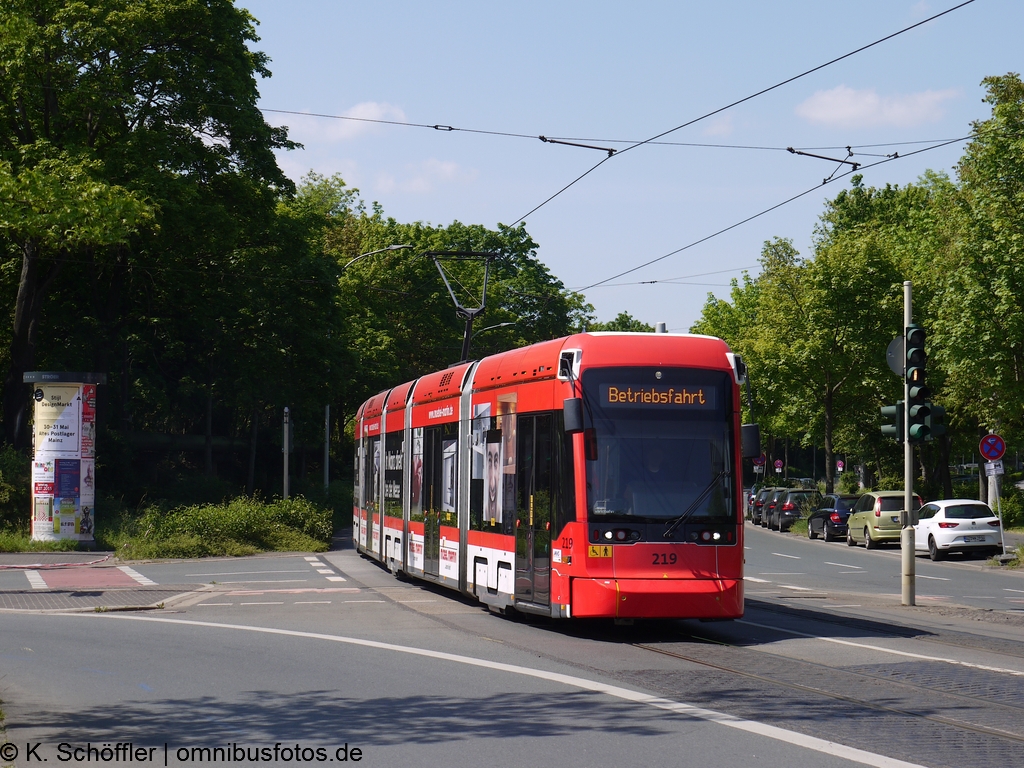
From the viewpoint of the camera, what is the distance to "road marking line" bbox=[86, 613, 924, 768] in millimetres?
7334

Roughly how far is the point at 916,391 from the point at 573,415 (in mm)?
7183

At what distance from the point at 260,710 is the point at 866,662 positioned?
225 inches

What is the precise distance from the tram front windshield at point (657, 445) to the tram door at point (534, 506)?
675 millimetres

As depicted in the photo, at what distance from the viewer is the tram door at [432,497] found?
1858 cm

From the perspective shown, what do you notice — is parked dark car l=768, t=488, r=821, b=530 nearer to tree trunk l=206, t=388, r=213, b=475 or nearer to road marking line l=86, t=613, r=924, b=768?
tree trunk l=206, t=388, r=213, b=475

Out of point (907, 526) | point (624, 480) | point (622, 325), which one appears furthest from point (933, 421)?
point (622, 325)

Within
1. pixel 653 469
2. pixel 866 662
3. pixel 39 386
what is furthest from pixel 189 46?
pixel 866 662

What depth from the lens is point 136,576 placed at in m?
23.8

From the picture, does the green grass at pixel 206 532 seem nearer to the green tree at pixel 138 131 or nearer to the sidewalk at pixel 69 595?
the sidewalk at pixel 69 595

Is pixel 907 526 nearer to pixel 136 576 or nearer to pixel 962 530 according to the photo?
pixel 136 576

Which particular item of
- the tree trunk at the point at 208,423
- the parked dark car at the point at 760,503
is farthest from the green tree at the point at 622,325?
the tree trunk at the point at 208,423

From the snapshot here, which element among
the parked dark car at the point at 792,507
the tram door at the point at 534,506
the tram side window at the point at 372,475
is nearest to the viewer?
the tram door at the point at 534,506

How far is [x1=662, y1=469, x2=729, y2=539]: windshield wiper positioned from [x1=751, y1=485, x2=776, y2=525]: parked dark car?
44023 millimetres

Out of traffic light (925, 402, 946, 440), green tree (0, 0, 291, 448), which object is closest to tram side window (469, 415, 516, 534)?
traffic light (925, 402, 946, 440)
